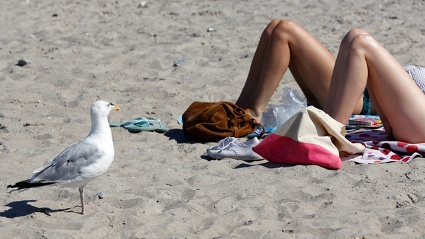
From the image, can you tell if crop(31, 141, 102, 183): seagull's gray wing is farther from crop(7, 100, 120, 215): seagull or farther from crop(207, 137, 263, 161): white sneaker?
crop(207, 137, 263, 161): white sneaker

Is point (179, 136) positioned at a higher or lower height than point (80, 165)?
lower

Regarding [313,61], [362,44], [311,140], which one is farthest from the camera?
[313,61]

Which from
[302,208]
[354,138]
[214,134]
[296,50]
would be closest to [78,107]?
[214,134]

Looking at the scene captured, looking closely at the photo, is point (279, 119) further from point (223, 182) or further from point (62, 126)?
point (62, 126)

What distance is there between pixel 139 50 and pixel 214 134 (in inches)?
103

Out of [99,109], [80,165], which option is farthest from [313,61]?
[80,165]

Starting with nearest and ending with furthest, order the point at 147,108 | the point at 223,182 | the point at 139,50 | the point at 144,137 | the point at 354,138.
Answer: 1. the point at 223,182
2. the point at 354,138
3. the point at 144,137
4. the point at 147,108
5. the point at 139,50

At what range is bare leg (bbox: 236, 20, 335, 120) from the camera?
17.0ft

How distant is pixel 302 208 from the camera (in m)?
3.92

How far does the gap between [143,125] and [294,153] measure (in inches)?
50.2

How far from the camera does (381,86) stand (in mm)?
4602

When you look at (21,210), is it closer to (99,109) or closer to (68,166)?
(68,166)

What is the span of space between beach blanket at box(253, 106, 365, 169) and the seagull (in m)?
1.09

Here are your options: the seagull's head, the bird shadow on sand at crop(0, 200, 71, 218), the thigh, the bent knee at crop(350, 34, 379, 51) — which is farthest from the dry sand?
the thigh
